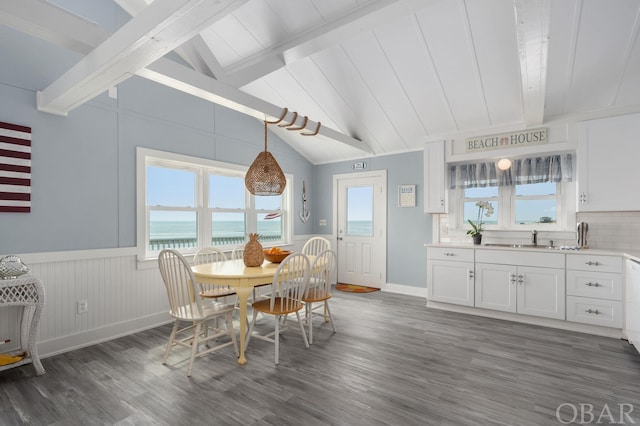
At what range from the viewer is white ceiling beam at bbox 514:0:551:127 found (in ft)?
6.54

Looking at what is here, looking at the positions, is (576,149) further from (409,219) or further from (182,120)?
(182,120)

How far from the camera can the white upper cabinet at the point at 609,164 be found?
341 cm

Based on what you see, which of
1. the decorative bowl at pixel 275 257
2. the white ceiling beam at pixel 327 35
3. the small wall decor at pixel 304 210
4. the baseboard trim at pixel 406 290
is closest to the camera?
the white ceiling beam at pixel 327 35

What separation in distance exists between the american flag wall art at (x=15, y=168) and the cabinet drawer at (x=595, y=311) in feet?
18.1

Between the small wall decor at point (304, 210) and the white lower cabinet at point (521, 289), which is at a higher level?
the small wall decor at point (304, 210)

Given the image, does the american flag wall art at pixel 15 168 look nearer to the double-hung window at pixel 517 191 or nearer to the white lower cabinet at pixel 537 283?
the white lower cabinet at pixel 537 283

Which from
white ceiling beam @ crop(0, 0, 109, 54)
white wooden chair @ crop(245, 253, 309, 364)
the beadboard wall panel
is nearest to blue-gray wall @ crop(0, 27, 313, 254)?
the beadboard wall panel

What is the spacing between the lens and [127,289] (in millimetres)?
3465

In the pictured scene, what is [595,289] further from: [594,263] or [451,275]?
[451,275]

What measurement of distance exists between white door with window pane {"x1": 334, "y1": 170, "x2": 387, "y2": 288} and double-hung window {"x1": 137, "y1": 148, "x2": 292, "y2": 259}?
149 centimetres

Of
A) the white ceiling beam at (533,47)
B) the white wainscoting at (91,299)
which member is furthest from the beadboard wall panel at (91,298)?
the white ceiling beam at (533,47)

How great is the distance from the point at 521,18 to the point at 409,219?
3377mm

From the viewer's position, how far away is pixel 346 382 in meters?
2.39

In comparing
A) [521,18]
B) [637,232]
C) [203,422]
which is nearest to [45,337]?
[203,422]
